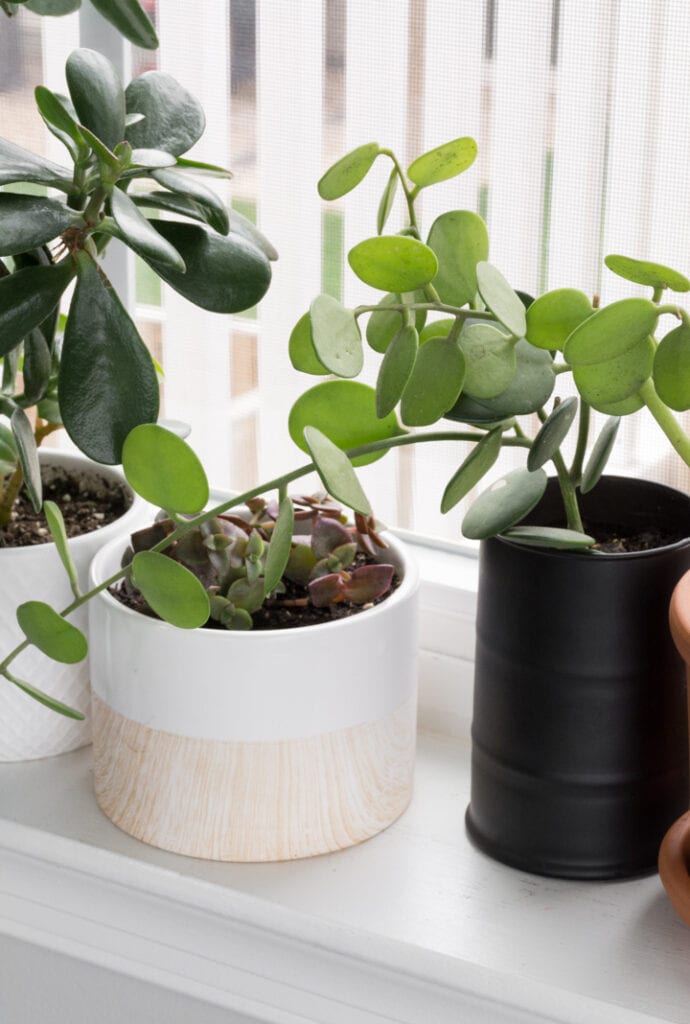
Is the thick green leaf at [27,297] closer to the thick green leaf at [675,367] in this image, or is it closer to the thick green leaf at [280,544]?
the thick green leaf at [280,544]

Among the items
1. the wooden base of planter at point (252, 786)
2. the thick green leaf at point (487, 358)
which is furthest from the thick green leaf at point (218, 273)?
the wooden base of planter at point (252, 786)

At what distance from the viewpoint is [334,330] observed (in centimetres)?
58

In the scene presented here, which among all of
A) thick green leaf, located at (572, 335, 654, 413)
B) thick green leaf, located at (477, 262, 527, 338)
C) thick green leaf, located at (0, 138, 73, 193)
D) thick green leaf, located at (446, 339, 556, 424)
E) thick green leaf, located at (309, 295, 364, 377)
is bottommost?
thick green leaf, located at (446, 339, 556, 424)

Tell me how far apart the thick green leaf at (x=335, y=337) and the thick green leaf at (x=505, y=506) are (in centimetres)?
11

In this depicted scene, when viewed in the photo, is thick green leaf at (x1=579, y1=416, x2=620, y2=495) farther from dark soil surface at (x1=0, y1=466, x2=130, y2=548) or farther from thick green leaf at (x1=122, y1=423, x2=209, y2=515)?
dark soil surface at (x1=0, y1=466, x2=130, y2=548)

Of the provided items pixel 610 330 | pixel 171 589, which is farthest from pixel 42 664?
pixel 610 330

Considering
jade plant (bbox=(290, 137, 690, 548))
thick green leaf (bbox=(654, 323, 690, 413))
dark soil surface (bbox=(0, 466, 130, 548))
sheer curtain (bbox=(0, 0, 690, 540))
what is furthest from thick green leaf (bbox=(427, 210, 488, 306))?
dark soil surface (bbox=(0, 466, 130, 548))

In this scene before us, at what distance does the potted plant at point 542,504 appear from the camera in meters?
0.59

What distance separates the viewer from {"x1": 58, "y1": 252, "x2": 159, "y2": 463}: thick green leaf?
24.4 inches

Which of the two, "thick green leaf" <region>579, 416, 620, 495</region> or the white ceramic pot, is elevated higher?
"thick green leaf" <region>579, 416, 620, 495</region>

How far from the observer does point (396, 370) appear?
59cm

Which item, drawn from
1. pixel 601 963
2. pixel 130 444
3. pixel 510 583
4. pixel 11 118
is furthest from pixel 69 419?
pixel 11 118

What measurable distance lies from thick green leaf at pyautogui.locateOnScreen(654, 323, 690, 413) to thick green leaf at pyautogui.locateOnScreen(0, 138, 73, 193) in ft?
0.90

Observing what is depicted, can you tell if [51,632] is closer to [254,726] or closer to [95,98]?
[254,726]
